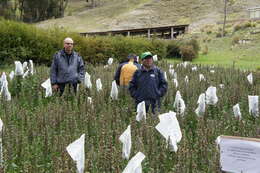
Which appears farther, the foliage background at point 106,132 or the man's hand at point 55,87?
the man's hand at point 55,87

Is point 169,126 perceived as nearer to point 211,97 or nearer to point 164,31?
point 211,97

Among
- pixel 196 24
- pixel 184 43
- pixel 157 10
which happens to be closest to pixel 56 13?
pixel 157 10

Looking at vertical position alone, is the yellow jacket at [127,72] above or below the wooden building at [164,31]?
below

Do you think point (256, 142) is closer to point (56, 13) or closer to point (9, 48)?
point (9, 48)

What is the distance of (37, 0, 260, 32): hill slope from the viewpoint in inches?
1893

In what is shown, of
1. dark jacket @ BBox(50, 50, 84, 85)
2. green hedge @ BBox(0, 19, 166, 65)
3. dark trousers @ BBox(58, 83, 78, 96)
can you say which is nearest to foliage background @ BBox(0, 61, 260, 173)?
dark trousers @ BBox(58, 83, 78, 96)

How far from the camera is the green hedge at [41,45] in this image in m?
14.6

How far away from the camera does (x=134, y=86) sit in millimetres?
6660

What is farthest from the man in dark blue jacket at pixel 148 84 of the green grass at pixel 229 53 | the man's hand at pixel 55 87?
the green grass at pixel 229 53

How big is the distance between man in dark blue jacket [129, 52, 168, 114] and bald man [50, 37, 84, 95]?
1543mm

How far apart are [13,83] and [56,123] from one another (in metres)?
3.97

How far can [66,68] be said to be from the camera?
756cm

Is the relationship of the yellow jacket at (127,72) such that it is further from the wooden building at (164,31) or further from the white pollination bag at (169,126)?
the wooden building at (164,31)

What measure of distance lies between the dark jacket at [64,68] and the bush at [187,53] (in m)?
16.1
